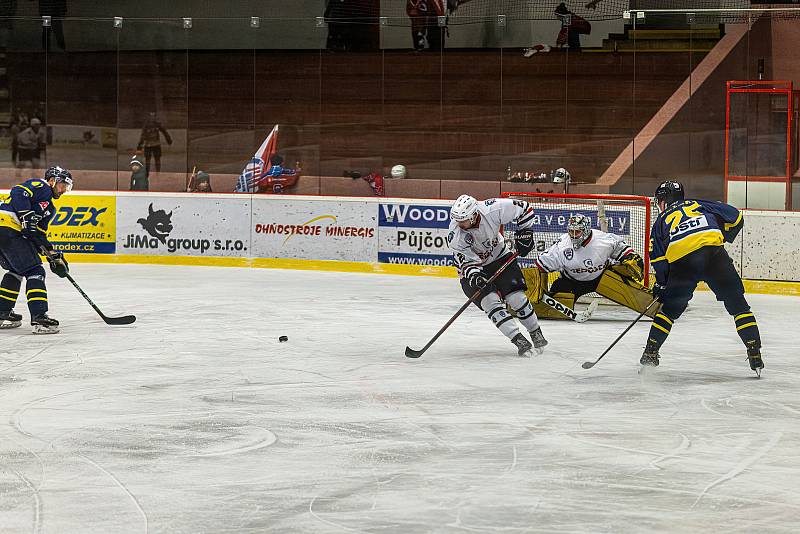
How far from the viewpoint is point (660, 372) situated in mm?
6977

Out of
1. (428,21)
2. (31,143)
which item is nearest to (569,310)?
(428,21)

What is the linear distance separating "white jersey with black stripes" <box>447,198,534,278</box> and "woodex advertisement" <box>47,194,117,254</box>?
21.4ft

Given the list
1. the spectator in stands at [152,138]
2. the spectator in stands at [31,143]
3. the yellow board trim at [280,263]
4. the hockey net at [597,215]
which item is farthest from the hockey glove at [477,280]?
the spectator in stands at [31,143]

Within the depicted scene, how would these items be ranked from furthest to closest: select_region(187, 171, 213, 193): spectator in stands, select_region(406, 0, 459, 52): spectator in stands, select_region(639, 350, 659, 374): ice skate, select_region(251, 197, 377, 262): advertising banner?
A: select_region(187, 171, 213, 193): spectator in stands → select_region(406, 0, 459, 52): spectator in stands → select_region(251, 197, 377, 262): advertising banner → select_region(639, 350, 659, 374): ice skate

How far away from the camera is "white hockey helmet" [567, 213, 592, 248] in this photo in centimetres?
928

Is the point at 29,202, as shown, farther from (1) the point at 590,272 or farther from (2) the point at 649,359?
(2) the point at 649,359

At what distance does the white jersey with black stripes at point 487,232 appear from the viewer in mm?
7492

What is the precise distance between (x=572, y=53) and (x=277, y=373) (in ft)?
23.4

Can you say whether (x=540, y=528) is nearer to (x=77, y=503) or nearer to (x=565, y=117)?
(x=77, y=503)

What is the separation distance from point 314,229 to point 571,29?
3498 millimetres

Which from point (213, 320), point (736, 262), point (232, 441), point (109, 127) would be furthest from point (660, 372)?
point (109, 127)

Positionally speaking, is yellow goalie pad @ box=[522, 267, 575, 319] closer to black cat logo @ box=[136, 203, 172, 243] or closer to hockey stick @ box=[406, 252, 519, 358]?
hockey stick @ box=[406, 252, 519, 358]

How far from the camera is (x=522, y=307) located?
7.59m

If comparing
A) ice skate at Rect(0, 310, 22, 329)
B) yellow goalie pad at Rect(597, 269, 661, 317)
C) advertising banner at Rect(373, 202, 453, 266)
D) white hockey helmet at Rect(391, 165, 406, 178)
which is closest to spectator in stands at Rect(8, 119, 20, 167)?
white hockey helmet at Rect(391, 165, 406, 178)
